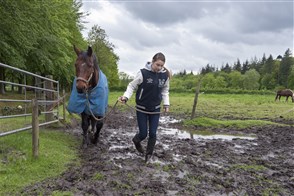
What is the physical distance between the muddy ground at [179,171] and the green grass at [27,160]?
225 mm

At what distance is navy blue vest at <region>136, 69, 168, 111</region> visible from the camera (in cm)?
546

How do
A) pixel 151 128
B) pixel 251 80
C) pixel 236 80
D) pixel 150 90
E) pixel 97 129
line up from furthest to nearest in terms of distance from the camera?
1. pixel 236 80
2. pixel 251 80
3. pixel 97 129
4. pixel 151 128
5. pixel 150 90

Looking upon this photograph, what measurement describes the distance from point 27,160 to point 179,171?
2.56 meters

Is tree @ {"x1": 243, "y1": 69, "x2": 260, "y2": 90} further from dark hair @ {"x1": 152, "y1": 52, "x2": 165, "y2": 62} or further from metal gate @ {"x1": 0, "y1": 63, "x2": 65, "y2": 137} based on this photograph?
dark hair @ {"x1": 152, "y1": 52, "x2": 165, "y2": 62}

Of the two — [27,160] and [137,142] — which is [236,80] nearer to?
[137,142]

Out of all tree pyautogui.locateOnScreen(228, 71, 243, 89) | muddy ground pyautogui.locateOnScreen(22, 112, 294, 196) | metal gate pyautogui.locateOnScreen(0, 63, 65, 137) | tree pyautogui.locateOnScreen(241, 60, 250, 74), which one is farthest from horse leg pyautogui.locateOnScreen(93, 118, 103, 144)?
tree pyautogui.locateOnScreen(241, 60, 250, 74)

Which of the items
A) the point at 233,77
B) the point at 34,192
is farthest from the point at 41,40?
the point at 233,77

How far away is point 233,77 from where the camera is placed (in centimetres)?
11262

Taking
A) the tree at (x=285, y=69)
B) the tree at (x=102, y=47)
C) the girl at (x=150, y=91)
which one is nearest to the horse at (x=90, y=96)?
the girl at (x=150, y=91)

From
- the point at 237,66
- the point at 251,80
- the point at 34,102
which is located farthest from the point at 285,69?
the point at 34,102

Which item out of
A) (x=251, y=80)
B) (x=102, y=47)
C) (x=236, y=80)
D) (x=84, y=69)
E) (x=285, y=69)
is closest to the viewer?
(x=84, y=69)

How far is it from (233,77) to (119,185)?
113507mm

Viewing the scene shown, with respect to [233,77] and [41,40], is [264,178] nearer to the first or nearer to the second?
[41,40]

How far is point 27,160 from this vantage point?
511 centimetres
